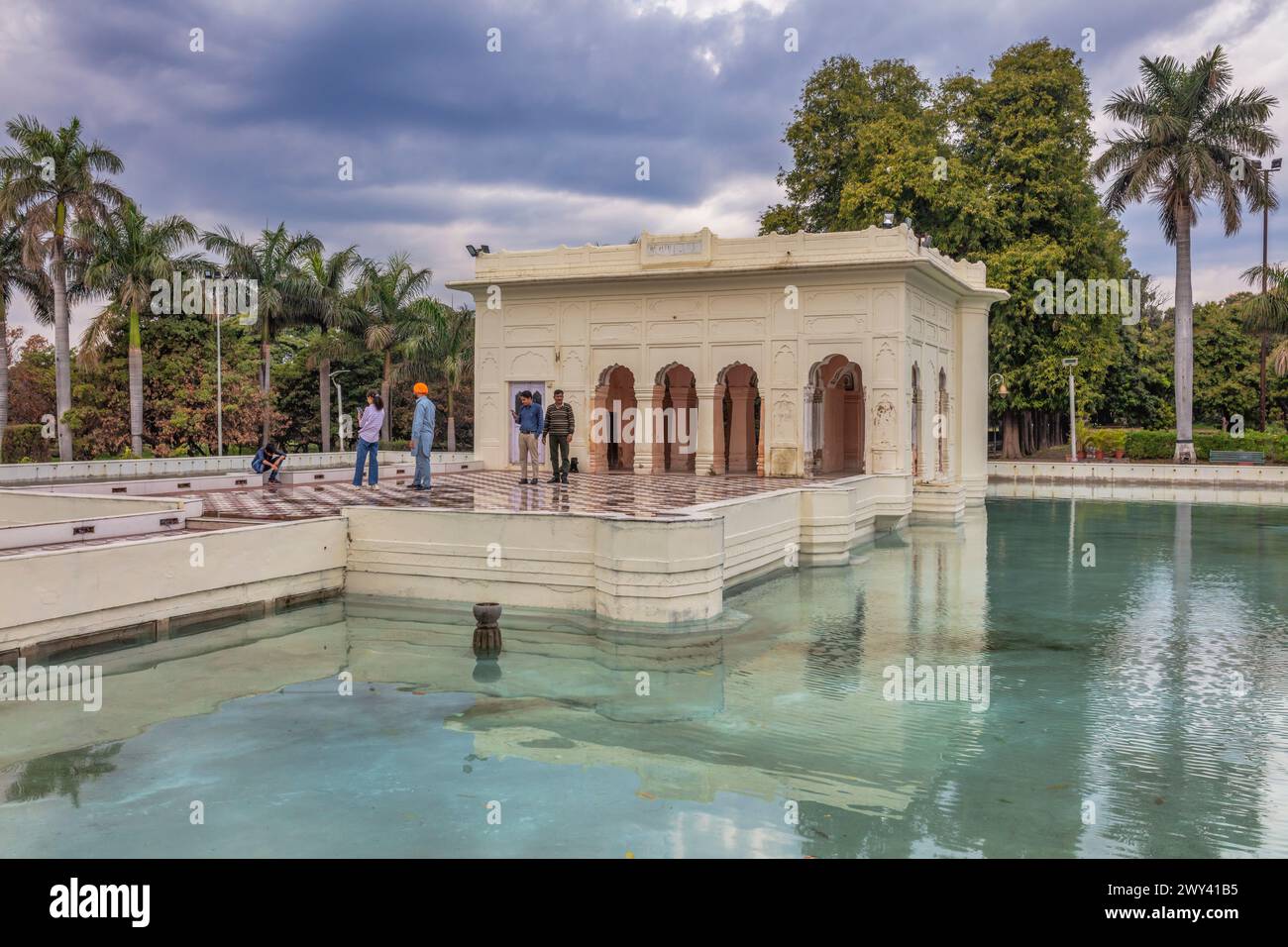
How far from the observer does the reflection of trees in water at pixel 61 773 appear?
23.2 feet

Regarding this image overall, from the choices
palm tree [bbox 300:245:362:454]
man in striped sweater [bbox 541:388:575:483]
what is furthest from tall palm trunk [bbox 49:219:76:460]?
man in striped sweater [bbox 541:388:575:483]

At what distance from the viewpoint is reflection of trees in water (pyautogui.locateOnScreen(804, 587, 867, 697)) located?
33.2 feet

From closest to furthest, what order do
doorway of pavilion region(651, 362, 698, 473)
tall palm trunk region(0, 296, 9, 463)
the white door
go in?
the white door → doorway of pavilion region(651, 362, 698, 473) → tall palm trunk region(0, 296, 9, 463)

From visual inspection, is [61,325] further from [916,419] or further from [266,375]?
[916,419]

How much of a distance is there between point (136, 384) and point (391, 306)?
1037 centimetres

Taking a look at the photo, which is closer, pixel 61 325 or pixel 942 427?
pixel 942 427

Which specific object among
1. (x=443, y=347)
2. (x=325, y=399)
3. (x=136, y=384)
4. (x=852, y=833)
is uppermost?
(x=443, y=347)

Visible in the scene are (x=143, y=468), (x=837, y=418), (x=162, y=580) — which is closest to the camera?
(x=162, y=580)

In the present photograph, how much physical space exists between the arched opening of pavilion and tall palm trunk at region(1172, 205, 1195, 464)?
14206mm

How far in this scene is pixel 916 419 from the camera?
24891 millimetres

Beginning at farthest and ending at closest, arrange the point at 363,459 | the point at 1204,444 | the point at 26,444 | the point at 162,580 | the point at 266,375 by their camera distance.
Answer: the point at 266,375
the point at 26,444
the point at 1204,444
the point at 363,459
the point at 162,580

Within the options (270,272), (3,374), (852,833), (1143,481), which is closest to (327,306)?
(270,272)

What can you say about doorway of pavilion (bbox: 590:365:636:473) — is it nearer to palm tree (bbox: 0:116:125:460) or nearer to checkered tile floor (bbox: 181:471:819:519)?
checkered tile floor (bbox: 181:471:819:519)
